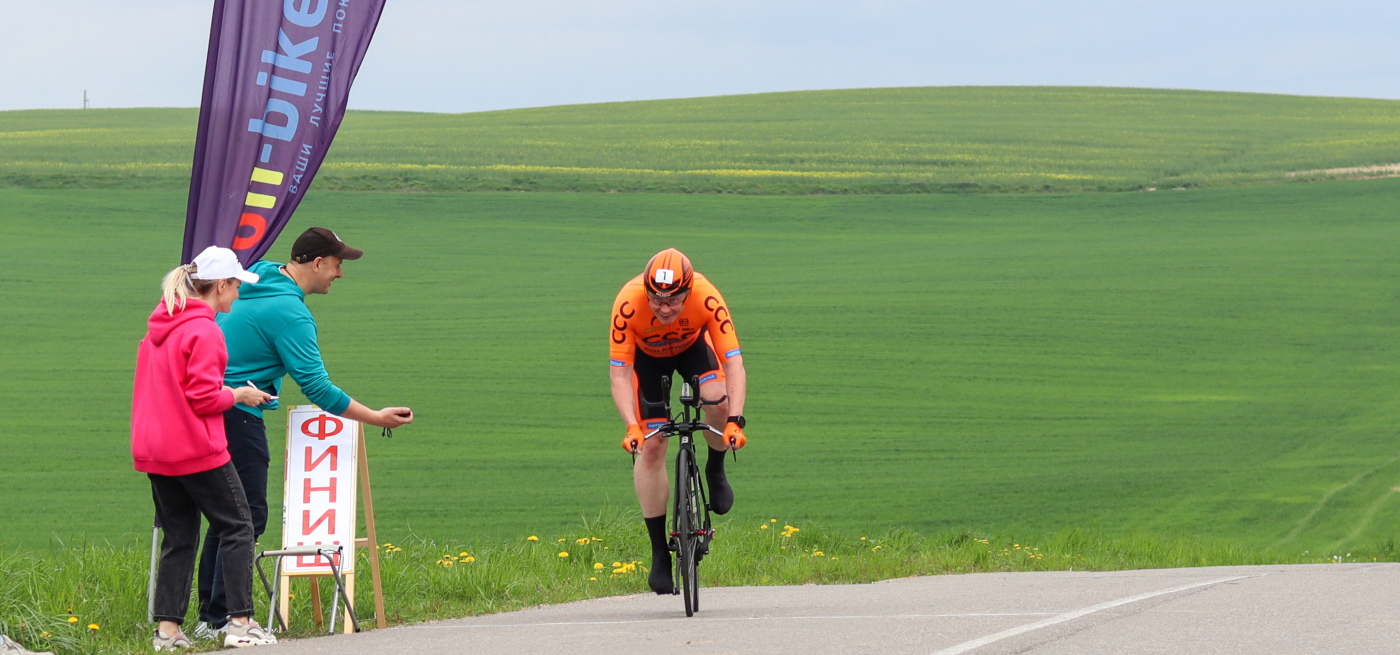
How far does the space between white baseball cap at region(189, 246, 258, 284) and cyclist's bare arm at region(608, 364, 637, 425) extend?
7.10 feet

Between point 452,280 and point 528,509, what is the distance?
17.9 meters

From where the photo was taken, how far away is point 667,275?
26.9 feet

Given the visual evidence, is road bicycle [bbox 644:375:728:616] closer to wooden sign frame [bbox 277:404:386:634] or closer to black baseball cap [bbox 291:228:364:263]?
wooden sign frame [bbox 277:404:386:634]

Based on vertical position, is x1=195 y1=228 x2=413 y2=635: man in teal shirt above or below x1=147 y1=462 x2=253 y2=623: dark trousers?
above

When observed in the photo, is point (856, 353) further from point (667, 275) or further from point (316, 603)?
point (316, 603)

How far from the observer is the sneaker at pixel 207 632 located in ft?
24.9

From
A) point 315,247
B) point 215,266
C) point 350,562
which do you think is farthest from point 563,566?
point 215,266

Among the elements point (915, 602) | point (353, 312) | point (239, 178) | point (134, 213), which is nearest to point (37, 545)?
point (239, 178)

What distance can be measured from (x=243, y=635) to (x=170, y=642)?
1.07 feet

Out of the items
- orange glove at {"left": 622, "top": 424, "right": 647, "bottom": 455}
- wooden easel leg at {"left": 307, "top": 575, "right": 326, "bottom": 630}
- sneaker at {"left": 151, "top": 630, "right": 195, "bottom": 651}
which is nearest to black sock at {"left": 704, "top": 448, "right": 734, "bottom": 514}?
orange glove at {"left": 622, "top": 424, "right": 647, "bottom": 455}

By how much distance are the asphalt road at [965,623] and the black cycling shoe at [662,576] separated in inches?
4.7

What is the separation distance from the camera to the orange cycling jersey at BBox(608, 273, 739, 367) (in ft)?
28.6

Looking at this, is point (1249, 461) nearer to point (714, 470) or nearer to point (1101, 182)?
point (714, 470)

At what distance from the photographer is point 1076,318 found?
2928 cm
